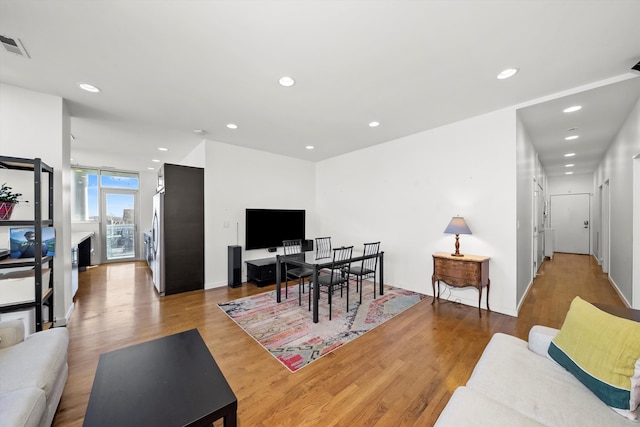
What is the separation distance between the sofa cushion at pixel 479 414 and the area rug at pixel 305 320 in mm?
1400

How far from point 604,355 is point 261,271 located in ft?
14.0

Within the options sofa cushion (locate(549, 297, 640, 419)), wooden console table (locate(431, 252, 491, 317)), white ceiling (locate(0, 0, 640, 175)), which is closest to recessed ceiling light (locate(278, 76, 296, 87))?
white ceiling (locate(0, 0, 640, 175))

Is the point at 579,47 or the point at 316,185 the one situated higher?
the point at 579,47

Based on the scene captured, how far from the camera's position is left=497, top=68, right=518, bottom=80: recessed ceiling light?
2.43 m

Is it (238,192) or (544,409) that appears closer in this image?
(544,409)

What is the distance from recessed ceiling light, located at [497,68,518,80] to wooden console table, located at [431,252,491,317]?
2165 mm

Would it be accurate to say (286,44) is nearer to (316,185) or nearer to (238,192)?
(238,192)

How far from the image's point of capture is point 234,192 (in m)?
4.94

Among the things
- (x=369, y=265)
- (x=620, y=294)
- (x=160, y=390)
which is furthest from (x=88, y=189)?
(x=620, y=294)

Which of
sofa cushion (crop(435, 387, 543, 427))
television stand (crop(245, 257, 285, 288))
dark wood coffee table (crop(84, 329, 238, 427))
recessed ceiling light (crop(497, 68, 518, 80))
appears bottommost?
television stand (crop(245, 257, 285, 288))

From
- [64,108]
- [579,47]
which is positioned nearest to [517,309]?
[579,47]

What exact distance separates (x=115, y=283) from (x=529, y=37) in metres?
7.01

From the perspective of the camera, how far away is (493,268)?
11.4ft

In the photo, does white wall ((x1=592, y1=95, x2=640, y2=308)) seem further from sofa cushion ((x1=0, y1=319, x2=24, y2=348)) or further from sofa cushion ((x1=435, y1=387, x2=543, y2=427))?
sofa cushion ((x1=0, y1=319, x2=24, y2=348))
